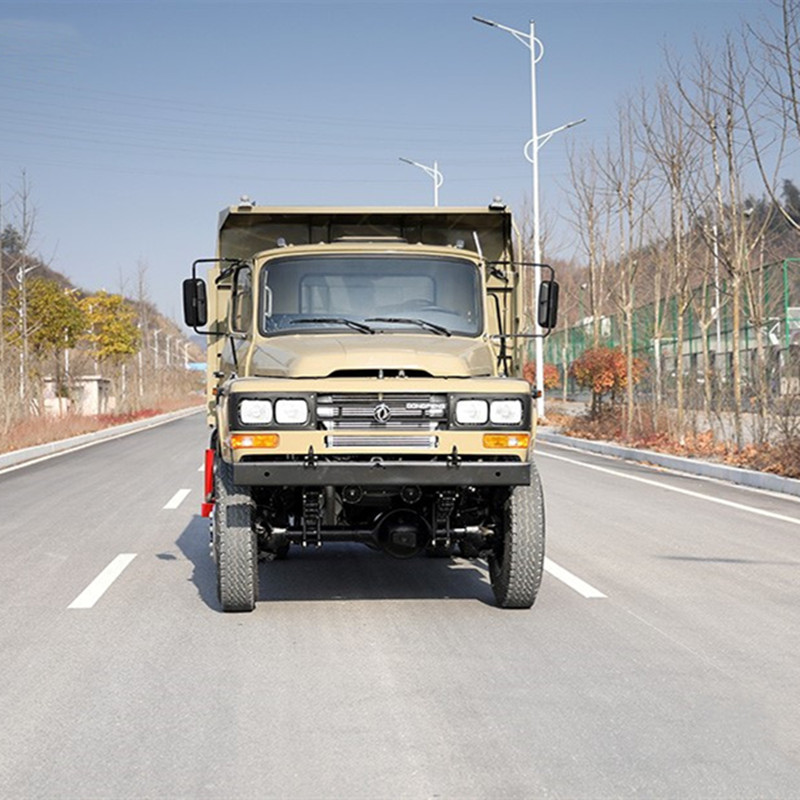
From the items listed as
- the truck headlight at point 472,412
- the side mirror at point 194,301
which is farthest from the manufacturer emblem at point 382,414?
the side mirror at point 194,301

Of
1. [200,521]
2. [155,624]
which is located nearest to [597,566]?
[155,624]

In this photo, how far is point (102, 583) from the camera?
8883mm

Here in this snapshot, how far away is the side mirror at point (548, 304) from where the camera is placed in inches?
346

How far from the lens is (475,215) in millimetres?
9961

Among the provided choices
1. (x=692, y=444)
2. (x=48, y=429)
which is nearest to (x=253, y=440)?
(x=692, y=444)

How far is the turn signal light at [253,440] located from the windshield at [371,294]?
55.6 inches

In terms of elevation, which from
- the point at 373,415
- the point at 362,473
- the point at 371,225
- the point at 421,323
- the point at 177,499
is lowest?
the point at 177,499

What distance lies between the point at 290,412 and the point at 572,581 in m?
2.87

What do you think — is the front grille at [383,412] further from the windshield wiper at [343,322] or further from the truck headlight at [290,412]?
the windshield wiper at [343,322]

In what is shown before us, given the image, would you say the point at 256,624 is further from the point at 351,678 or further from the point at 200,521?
the point at 200,521

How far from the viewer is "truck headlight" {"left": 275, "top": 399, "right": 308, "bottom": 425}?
7121mm

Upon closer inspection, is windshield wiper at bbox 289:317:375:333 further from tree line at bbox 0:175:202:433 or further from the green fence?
tree line at bbox 0:175:202:433

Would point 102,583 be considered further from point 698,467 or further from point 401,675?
point 698,467

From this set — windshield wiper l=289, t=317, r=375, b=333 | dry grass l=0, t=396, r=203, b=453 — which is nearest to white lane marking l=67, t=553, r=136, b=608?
→ windshield wiper l=289, t=317, r=375, b=333
